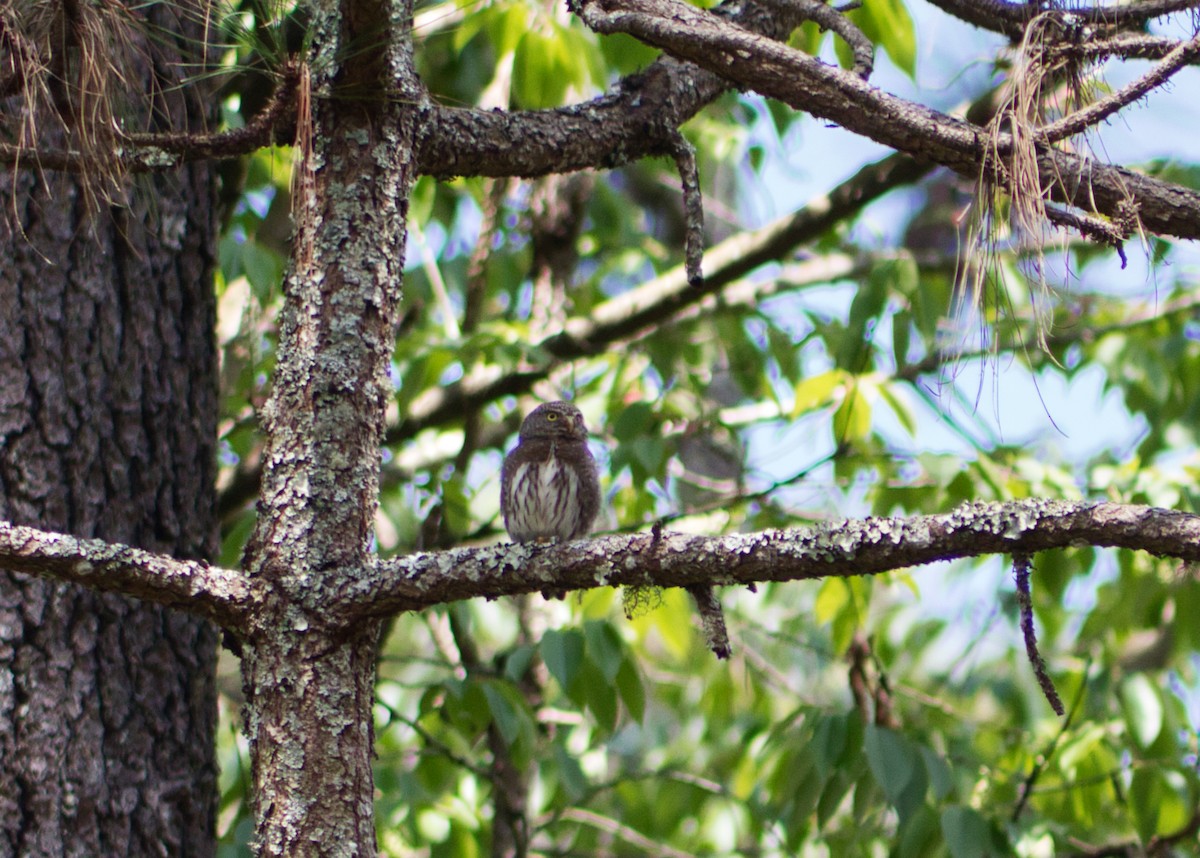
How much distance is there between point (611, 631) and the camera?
142 inches

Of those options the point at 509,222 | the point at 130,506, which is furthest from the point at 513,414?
the point at 130,506

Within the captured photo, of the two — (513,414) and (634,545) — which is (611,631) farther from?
(513,414)

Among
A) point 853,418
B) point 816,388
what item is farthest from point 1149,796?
point 816,388

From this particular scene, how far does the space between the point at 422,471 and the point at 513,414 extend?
20.1 inches

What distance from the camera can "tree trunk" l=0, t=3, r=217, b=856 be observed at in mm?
2836

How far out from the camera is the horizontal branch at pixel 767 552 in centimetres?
185

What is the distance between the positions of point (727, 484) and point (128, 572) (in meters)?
3.60

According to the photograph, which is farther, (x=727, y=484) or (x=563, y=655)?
(x=727, y=484)

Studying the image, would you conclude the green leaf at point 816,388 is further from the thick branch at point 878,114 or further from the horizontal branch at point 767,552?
the horizontal branch at point 767,552

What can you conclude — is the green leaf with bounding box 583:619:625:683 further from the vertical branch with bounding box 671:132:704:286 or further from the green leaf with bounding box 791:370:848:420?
the vertical branch with bounding box 671:132:704:286

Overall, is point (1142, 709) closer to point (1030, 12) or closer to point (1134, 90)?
point (1030, 12)

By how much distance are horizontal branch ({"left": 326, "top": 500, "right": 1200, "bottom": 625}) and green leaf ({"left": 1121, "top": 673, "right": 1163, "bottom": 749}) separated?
2.51 meters

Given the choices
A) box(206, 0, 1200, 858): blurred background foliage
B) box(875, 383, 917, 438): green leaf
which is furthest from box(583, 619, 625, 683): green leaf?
box(875, 383, 917, 438): green leaf

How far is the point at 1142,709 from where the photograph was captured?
4.09 m
